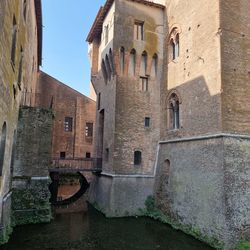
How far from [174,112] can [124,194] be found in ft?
16.1

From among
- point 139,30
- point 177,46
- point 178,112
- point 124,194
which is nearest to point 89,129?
point 124,194

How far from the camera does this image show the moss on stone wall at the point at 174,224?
872 cm

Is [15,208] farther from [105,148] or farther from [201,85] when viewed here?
[201,85]

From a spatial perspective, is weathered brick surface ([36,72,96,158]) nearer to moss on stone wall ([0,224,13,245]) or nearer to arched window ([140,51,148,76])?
arched window ([140,51,148,76])

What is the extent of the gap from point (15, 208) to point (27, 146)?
2618 mm

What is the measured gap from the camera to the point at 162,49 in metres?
14.5

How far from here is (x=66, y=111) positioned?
21.5 meters

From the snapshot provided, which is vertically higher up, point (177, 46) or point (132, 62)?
point (177, 46)

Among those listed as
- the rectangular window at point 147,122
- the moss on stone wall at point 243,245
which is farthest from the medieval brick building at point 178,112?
the moss on stone wall at point 243,245

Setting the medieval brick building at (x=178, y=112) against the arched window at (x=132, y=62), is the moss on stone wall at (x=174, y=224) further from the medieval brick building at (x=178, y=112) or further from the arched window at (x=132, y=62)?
the arched window at (x=132, y=62)

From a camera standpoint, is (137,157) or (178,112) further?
(137,157)

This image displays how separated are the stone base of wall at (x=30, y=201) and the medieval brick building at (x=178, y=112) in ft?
11.0

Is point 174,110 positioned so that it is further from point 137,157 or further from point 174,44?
point 174,44

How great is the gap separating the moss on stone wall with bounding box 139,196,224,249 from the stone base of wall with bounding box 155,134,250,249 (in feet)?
0.11
